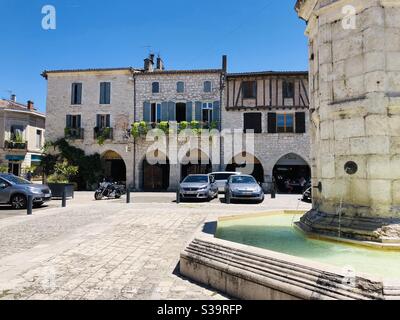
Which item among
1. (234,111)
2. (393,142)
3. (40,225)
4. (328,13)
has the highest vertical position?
(234,111)

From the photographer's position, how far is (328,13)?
17.8 ft

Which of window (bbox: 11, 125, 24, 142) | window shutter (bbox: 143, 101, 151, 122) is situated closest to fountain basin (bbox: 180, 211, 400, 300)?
window shutter (bbox: 143, 101, 151, 122)

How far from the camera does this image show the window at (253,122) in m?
25.0

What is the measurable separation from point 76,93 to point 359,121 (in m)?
26.5

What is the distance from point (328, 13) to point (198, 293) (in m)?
4.97

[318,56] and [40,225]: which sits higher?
[318,56]

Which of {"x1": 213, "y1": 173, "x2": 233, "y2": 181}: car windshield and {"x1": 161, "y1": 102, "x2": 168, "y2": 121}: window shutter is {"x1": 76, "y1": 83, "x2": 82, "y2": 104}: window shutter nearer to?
{"x1": 161, "y1": 102, "x2": 168, "y2": 121}: window shutter

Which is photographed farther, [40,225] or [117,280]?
[40,225]

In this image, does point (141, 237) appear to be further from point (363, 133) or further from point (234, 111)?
point (234, 111)

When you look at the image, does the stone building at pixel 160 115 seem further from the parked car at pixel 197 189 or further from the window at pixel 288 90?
the parked car at pixel 197 189

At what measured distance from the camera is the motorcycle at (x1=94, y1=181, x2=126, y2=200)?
17656 millimetres

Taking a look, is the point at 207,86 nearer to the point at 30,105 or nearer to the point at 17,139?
the point at 17,139

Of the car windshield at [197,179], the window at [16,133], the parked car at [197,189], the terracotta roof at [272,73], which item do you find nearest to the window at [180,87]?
the terracotta roof at [272,73]
